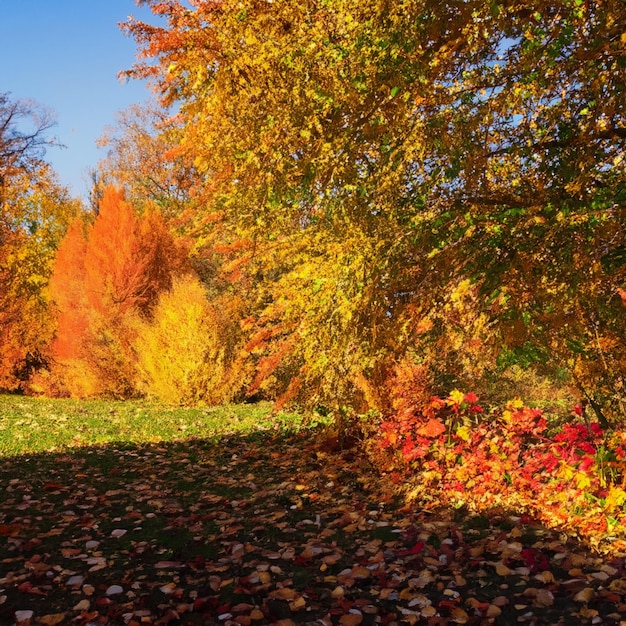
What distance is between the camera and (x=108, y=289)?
2119 centimetres

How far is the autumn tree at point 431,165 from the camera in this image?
198 inches

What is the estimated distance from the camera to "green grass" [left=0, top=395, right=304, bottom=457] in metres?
10.4

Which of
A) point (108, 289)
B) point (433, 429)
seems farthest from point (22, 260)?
point (433, 429)

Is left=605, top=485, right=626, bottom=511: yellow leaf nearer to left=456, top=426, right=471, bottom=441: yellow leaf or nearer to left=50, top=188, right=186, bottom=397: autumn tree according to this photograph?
left=456, top=426, right=471, bottom=441: yellow leaf

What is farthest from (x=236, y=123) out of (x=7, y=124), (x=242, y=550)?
(x=7, y=124)

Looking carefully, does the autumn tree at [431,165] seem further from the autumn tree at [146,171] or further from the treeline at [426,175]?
the autumn tree at [146,171]

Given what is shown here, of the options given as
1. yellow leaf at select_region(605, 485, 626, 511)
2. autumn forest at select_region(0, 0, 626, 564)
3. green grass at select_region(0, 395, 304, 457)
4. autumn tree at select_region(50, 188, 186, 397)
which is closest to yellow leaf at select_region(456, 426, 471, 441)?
autumn forest at select_region(0, 0, 626, 564)

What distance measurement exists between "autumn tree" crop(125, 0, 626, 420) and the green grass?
4393 mm

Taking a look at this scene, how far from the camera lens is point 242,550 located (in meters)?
5.10

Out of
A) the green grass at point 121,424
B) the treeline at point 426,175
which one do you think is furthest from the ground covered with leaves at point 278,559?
the green grass at point 121,424

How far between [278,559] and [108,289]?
17.7 m

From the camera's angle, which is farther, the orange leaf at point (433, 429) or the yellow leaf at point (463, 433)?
the orange leaf at point (433, 429)

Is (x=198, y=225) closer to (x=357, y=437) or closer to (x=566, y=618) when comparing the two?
(x=357, y=437)

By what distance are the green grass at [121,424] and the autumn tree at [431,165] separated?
4393mm
